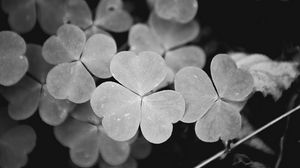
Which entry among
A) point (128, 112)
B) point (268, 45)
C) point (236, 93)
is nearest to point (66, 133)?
point (128, 112)

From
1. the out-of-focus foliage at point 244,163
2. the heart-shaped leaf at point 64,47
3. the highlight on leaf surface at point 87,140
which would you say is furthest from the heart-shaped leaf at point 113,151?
the out-of-focus foliage at point 244,163

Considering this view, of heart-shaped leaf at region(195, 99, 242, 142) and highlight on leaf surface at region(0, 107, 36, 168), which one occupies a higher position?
heart-shaped leaf at region(195, 99, 242, 142)

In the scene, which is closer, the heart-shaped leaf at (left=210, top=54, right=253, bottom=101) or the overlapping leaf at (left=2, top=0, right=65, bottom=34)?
the heart-shaped leaf at (left=210, top=54, right=253, bottom=101)

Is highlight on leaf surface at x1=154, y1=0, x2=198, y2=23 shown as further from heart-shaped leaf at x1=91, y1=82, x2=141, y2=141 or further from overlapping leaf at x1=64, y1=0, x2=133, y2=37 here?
heart-shaped leaf at x1=91, y1=82, x2=141, y2=141

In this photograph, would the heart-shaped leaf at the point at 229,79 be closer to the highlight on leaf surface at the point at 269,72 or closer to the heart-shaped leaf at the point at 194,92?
the heart-shaped leaf at the point at 194,92

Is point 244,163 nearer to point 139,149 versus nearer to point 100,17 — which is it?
point 139,149

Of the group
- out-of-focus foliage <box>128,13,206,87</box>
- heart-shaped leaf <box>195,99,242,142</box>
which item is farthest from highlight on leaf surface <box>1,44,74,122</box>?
heart-shaped leaf <box>195,99,242,142</box>
